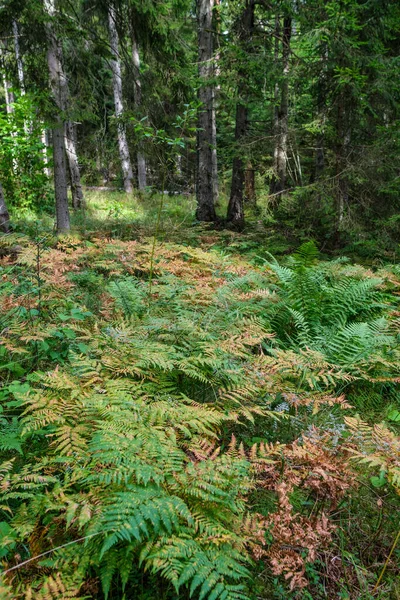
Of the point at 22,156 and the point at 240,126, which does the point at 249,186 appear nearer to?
the point at 240,126

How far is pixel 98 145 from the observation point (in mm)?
8250

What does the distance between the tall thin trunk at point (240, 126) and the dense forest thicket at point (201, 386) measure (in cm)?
22

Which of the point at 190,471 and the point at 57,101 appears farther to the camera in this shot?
the point at 57,101

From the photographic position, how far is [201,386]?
2.81 meters

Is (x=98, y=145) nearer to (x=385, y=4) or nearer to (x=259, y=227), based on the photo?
(x=259, y=227)

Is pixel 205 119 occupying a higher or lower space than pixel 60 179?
higher

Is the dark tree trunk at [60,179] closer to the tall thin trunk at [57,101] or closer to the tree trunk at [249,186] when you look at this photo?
the tall thin trunk at [57,101]

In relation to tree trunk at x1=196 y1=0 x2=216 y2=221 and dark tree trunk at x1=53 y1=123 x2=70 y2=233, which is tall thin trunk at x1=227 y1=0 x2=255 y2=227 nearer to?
tree trunk at x1=196 y1=0 x2=216 y2=221

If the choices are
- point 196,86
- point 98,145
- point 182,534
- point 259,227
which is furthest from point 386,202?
point 182,534

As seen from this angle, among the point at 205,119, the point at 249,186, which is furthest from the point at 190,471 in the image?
the point at 249,186

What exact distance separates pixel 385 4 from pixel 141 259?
773cm

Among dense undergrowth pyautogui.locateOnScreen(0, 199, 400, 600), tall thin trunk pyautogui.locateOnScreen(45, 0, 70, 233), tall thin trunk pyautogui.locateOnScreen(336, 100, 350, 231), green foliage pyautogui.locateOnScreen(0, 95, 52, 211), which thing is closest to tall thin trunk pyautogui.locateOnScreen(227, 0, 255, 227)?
tall thin trunk pyautogui.locateOnScreen(336, 100, 350, 231)

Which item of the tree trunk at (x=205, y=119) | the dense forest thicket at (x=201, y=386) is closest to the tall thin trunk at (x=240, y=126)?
the dense forest thicket at (x=201, y=386)

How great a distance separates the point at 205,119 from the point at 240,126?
971mm
